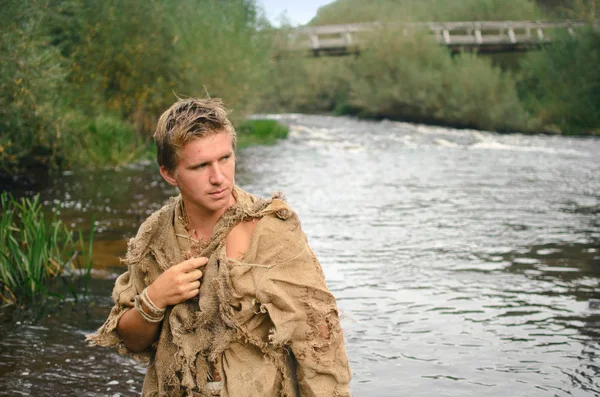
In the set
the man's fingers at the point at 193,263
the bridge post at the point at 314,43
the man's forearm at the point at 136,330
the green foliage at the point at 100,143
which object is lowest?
the green foliage at the point at 100,143

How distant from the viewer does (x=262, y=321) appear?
251cm

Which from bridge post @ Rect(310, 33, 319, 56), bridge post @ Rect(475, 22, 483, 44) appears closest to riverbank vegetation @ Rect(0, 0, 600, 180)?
bridge post @ Rect(310, 33, 319, 56)

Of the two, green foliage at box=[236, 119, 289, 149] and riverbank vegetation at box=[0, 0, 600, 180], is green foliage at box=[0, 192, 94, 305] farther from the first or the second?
green foliage at box=[236, 119, 289, 149]

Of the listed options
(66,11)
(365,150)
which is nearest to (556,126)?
(365,150)

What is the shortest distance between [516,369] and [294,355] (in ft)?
12.6

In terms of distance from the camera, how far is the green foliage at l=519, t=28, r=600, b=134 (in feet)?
102

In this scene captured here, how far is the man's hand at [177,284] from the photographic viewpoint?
8.19 ft

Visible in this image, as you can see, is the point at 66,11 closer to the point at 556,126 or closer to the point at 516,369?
the point at 516,369

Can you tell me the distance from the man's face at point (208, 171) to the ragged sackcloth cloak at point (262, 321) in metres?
0.07

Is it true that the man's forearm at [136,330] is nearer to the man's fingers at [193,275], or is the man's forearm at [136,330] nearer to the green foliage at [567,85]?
the man's fingers at [193,275]

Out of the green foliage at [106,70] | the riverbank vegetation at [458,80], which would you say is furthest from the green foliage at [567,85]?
the green foliage at [106,70]

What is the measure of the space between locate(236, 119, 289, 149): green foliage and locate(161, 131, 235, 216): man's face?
2383 centimetres

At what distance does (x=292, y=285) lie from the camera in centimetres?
249

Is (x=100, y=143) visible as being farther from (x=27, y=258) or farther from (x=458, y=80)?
(x=458, y=80)
